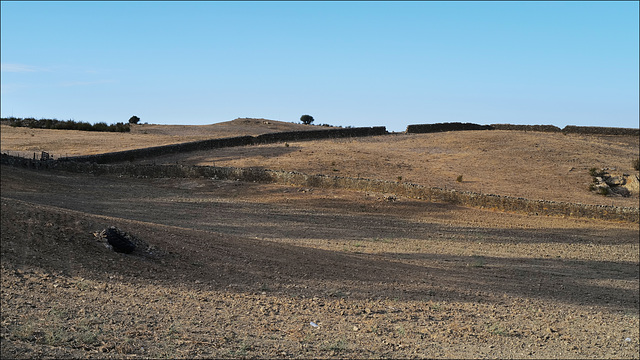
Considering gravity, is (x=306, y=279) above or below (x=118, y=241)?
below

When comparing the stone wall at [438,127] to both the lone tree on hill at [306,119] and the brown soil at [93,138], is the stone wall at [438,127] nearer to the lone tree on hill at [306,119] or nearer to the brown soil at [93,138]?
the brown soil at [93,138]

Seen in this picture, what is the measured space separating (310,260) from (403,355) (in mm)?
5247

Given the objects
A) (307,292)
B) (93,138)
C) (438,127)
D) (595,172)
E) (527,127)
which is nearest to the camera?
(307,292)

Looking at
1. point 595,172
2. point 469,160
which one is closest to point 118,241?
point 595,172

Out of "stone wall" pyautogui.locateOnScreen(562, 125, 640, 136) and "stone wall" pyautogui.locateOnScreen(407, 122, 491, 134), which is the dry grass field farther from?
"stone wall" pyautogui.locateOnScreen(562, 125, 640, 136)

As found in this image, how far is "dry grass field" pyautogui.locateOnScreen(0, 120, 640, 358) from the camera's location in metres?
7.56

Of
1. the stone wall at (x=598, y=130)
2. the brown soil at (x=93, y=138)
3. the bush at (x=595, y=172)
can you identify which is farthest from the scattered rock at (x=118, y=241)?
the stone wall at (x=598, y=130)

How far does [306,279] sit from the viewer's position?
11133mm

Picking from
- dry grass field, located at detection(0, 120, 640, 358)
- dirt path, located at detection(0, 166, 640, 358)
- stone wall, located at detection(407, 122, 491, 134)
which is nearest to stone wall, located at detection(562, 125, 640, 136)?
stone wall, located at detection(407, 122, 491, 134)

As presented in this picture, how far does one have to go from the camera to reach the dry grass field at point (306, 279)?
298 inches

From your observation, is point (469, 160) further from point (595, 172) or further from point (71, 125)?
point (71, 125)

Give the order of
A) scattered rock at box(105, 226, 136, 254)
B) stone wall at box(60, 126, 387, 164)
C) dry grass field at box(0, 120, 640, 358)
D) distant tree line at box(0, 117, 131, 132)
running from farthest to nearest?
distant tree line at box(0, 117, 131, 132) → stone wall at box(60, 126, 387, 164) → scattered rock at box(105, 226, 136, 254) → dry grass field at box(0, 120, 640, 358)

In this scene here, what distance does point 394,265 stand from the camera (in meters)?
13.3

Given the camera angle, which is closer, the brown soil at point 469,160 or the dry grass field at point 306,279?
the dry grass field at point 306,279
